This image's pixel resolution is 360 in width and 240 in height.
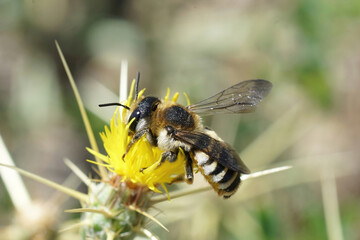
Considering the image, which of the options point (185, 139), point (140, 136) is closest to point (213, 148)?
point (185, 139)

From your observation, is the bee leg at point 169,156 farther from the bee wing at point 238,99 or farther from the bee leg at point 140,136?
the bee wing at point 238,99

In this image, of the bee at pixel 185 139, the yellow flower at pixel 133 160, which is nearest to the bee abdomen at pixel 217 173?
the bee at pixel 185 139

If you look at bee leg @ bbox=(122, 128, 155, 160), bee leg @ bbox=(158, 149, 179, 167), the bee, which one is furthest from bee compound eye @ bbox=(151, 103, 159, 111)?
bee leg @ bbox=(158, 149, 179, 167)

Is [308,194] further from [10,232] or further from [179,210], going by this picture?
[10,232]

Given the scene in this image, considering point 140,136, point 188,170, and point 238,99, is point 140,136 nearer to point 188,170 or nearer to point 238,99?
Answer: point 188,170

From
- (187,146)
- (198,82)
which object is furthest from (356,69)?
(187,146)

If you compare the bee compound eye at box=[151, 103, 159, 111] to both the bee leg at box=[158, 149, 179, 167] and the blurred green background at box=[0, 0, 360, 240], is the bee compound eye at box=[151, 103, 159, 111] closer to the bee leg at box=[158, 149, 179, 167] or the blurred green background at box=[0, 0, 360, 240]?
the bee leg at box=[158, 149, 179, 167]
